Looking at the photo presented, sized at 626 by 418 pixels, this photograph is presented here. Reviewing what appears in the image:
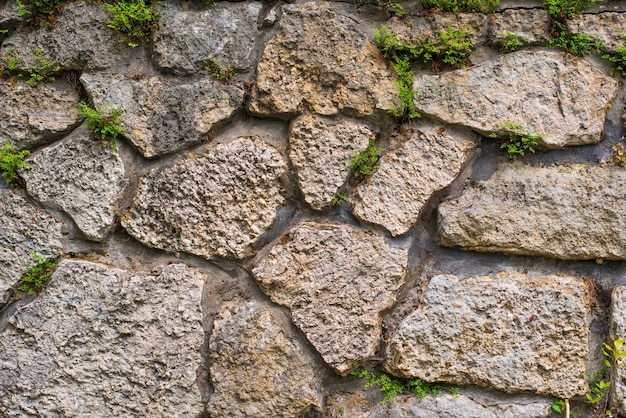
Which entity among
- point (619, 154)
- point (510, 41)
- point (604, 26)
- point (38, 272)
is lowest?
point (38, 272)

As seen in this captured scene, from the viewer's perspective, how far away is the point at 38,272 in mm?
1737

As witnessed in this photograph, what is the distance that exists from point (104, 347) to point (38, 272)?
13.5 inches

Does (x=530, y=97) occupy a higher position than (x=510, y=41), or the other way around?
(x=510, y=41)

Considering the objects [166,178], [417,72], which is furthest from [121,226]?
[417,72]

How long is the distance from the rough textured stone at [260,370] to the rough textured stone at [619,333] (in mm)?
945

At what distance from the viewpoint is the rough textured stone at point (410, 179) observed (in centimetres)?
170

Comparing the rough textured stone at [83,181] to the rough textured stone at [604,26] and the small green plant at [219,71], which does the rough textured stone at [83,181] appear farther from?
the rough textured stone at [604,26]

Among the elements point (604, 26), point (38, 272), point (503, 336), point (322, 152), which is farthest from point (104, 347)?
point (604, 26)

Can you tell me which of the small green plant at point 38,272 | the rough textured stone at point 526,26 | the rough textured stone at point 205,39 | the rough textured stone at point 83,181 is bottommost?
the small green plant at point 38,272

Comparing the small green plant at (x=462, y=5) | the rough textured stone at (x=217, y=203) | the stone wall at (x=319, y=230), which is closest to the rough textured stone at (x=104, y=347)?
the stone wall at (x=319, y=230)

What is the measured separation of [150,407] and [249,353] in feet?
1.21

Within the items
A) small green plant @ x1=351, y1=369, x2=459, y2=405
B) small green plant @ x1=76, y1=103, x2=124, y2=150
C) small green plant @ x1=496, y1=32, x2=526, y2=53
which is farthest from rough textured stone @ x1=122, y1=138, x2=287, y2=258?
small green plant @ x1=496, y1=32, x2=526, y2=53

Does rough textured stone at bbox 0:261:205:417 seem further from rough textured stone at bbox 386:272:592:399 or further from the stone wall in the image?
Answer: rough textured stone at bbox 386:272:592:399

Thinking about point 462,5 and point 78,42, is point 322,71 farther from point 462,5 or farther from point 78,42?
point 78,42
